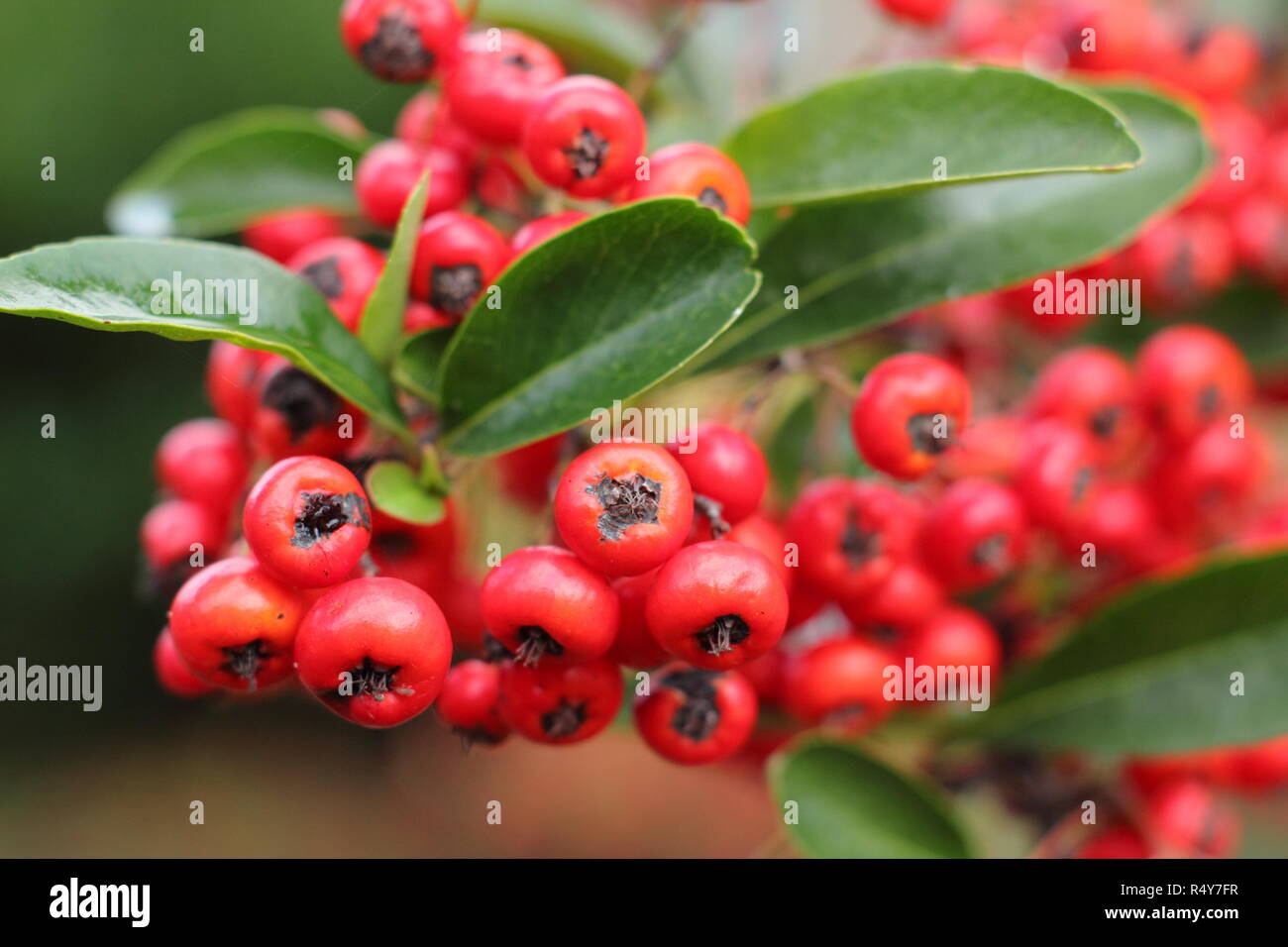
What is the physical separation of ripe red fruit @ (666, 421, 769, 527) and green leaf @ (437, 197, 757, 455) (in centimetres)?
11

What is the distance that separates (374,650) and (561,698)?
8.4 inches

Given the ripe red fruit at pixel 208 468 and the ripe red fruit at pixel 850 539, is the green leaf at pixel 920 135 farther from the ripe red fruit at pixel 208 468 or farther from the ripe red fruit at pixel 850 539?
the ripe red fruit at pixel 208 468

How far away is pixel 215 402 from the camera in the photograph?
4.47 ft

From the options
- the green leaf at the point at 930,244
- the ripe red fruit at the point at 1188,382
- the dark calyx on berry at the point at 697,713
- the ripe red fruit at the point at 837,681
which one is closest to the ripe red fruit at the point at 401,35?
the green leaf at the point at 930,244

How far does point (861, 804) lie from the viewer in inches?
57.2

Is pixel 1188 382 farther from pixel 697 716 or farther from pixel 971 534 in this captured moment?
pixel 697 716

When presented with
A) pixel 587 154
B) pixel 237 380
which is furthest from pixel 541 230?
pixel 237 380

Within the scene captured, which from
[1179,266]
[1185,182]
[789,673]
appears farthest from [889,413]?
[1179,266]

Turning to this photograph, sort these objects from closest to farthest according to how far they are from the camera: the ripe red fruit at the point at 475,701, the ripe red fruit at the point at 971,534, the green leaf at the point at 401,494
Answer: the green leaf at the point at 401,494 → the ripe red fruit at the point at 475,701 → the ripe red fruit at the point at 971,534

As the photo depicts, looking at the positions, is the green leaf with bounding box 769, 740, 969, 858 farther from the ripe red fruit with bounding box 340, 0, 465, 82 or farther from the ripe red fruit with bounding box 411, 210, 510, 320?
the ripe red fruit with bounding box 340, 0, 465, 82

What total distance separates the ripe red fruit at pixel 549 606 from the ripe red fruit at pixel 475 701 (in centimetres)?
16

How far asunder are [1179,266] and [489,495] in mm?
1259

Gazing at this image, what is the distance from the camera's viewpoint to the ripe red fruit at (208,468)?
1401 mm
